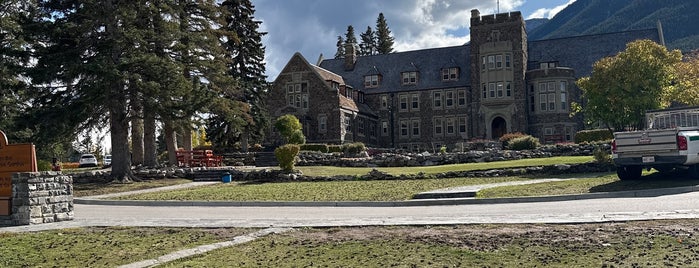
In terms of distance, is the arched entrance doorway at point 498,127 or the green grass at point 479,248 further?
the arched entrance doorway at point 498,127

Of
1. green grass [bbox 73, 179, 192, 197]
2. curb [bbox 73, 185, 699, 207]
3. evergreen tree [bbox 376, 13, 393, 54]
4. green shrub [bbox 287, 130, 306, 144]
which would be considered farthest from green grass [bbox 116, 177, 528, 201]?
evergreen tree [bbox 376, 13, 393, 54]

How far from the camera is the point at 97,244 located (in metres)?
11.3

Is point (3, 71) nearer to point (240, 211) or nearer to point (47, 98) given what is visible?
point (47, 98)

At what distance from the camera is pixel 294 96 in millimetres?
59906

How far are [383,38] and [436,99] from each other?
38.5m

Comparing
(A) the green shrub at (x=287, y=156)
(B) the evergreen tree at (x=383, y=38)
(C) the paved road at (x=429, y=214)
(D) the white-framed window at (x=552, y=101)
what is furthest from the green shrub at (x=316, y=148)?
(B) the evergreen tree at (x=383, y=38)

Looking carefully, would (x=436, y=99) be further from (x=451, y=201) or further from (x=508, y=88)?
(x=451, y=201)

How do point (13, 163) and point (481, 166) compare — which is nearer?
point (13, 163)

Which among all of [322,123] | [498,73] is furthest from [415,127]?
[322,123]

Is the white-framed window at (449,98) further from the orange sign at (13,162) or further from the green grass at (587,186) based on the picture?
the orange sign at (13,162)

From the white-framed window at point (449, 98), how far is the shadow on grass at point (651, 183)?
42.5 meters

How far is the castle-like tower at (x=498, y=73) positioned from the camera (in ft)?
190

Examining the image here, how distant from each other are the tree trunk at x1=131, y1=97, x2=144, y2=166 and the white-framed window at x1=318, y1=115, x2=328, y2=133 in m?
20.7

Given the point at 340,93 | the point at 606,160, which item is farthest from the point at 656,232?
the point at 340,93
